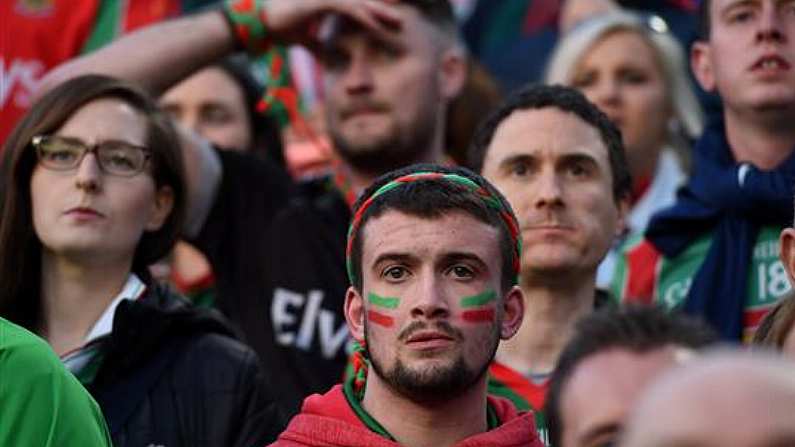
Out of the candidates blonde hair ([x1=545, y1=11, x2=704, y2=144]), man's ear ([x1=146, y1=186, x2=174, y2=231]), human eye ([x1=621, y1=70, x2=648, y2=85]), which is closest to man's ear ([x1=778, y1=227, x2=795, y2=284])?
man's ear ([x1=146, y1=186, x2=174, y2=231])

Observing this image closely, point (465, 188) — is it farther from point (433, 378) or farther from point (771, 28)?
point (771, 28)

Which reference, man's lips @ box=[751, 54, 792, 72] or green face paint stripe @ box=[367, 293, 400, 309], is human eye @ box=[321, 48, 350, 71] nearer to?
man's lips @ box=[751, 54, 792, 72]

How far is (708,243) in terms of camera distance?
5.65 meters

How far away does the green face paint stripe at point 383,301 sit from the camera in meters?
3.95

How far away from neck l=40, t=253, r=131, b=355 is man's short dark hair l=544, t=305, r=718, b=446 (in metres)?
2.37

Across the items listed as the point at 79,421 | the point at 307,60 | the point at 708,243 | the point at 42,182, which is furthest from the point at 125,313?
the point at 307,60

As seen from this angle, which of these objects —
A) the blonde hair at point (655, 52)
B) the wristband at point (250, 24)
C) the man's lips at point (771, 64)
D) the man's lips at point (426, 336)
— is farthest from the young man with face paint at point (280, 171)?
the man's lips at point (426, 336)

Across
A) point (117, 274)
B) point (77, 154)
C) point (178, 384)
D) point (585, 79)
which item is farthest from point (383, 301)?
point (585, 79)

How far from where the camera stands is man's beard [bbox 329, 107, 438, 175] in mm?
6297

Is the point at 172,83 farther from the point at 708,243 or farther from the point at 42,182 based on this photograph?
the point at 708,243

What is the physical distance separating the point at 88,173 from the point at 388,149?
154 cm

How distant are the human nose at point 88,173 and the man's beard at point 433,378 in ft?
4.59

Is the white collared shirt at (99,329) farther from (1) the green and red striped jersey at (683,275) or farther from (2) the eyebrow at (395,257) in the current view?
(1) the green and red striped jersey at (683,275)

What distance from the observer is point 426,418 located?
156 inches
